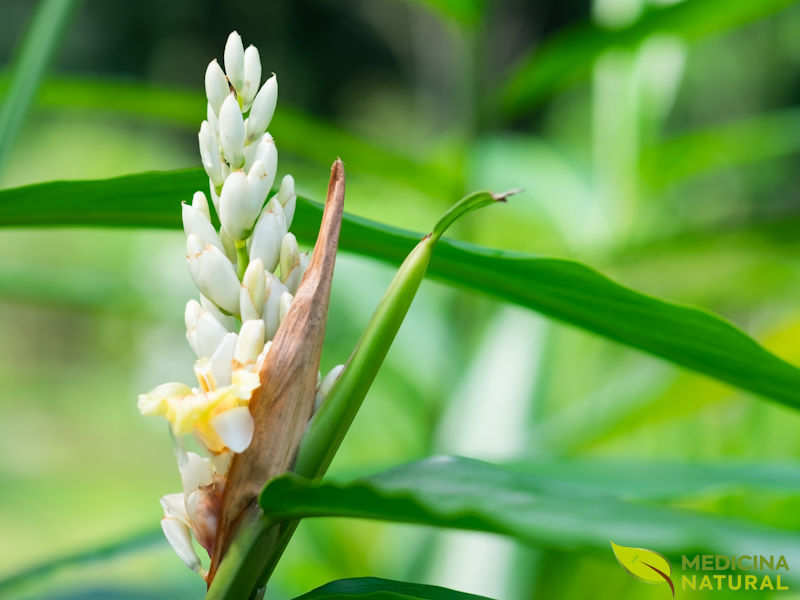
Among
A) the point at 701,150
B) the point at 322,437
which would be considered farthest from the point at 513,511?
the point at 701,150

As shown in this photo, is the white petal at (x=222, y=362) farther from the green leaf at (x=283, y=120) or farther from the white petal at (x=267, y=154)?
the green leaf at (x=283, y=120)

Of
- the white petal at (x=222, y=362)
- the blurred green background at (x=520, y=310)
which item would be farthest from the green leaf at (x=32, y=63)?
the white petal at (x=222, y=362)

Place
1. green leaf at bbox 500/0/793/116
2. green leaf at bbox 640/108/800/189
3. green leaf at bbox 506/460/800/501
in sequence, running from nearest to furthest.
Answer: green leaf at bbox 506/460/800/501 < green leaf at bbox 500/0/793/116 < green leaf at bbox 640/108/800/189

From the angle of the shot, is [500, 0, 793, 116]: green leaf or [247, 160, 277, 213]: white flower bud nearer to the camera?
[247, 160, 277, 213]: white flower bud

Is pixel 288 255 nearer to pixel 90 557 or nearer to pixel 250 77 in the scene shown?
pixel 250 77

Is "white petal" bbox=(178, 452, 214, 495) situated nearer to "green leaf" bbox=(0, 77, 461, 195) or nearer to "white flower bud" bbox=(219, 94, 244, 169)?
"white flower bud" bbox=(219, 94, 244, 169)

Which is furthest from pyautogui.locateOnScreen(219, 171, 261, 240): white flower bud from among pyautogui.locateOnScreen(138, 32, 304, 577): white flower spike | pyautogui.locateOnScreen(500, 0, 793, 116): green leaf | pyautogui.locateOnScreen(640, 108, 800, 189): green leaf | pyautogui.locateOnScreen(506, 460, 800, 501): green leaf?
pyautogui.locateOnScreen(640, 108, 800, 189): green leaf

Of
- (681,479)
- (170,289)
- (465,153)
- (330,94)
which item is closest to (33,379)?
(330,94)
